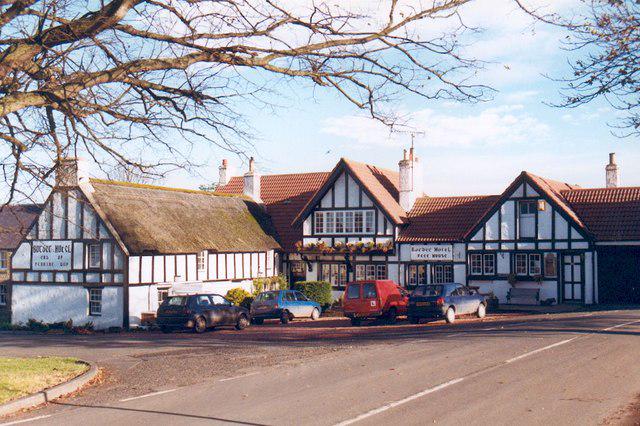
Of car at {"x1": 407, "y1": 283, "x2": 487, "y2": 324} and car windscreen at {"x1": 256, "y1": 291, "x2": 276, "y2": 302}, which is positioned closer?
car at {"x1": 407, "y1": 283, "x2": 487, "y2": 324}

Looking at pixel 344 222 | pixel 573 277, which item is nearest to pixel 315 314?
pixel 344 222

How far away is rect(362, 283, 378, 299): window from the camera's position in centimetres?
2959

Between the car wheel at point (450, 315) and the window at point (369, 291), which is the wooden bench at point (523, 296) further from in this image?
the window at point (369, 291)

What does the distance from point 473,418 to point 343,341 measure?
Answer: 1205 centimetres

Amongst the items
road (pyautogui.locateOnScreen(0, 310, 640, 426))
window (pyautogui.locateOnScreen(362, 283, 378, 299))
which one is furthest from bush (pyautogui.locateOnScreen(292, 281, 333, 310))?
road (pyautogui.locateOnScreen(0, 310, 640, 426))

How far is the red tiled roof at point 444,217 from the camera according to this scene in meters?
39.6

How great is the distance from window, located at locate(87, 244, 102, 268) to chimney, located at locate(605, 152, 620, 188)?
95.7ft

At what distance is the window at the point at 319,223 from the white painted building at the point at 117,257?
170 inches

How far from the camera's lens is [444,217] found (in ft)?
134

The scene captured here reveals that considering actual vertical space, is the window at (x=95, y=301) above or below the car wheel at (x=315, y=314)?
above

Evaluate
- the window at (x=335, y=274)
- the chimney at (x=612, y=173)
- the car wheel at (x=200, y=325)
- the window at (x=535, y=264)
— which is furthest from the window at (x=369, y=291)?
the chimney at (x=612, y=173)

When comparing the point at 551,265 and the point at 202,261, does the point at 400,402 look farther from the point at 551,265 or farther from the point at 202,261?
the point at 551,265

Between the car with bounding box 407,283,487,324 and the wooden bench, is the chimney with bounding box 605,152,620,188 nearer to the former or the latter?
the wooden bench

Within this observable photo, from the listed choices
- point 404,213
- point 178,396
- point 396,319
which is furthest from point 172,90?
point 404,213
